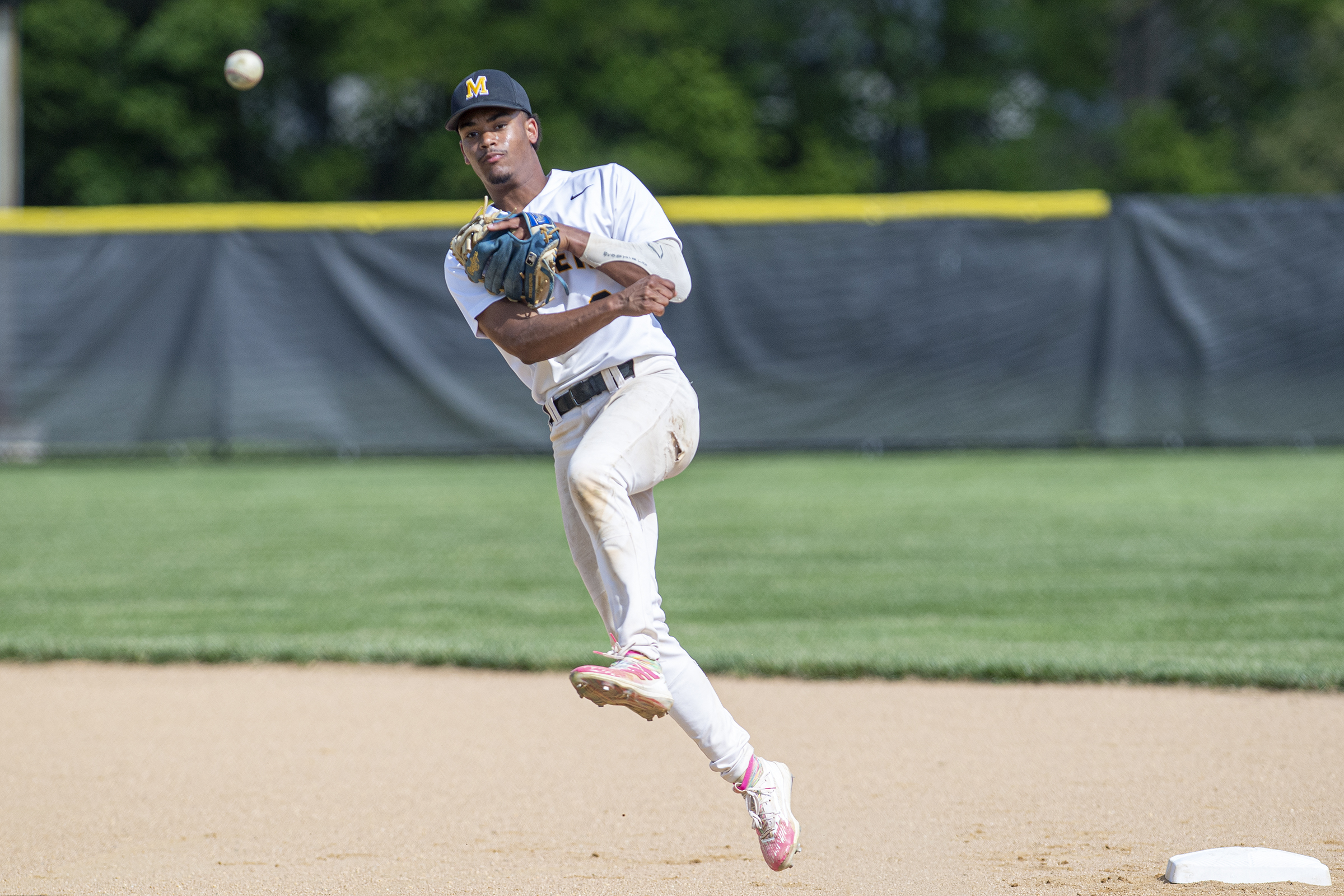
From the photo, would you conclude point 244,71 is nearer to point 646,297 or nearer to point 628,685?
point 646,297

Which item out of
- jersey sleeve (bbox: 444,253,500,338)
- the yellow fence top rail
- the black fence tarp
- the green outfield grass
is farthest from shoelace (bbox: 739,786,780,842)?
the yellow fence top rail

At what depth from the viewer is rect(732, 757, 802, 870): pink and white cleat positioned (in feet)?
11.1

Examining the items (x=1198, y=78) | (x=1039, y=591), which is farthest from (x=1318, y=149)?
(x=1039, y=591)

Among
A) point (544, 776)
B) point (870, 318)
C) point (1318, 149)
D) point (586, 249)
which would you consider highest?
point (1318, 149)

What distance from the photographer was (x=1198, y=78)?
32.2 meters

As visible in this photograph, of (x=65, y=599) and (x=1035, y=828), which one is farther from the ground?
(x=1035, y=828)

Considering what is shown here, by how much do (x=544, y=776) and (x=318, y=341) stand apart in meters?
9.40

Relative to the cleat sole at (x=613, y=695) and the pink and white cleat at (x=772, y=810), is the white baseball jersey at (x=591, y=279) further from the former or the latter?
the pink and white cleat at (x=772, y=810)

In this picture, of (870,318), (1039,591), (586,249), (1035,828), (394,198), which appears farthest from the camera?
(394,198)

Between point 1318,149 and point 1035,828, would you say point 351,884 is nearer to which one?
point 1035,828

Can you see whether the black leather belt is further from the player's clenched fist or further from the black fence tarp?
the black fence tarp

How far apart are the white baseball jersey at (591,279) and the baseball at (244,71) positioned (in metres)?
2.28

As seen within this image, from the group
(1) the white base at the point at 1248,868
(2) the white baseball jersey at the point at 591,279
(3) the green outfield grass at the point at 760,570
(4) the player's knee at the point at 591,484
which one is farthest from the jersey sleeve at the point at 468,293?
(3) the green outfield grass at the point at 760,570

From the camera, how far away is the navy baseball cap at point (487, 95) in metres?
3.59
